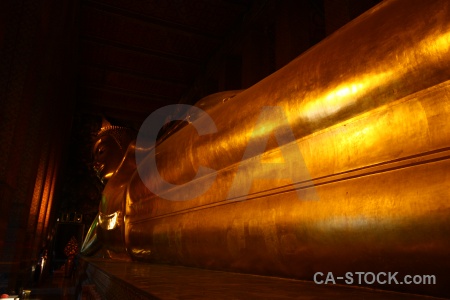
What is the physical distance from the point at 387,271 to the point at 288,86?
17.7 inches

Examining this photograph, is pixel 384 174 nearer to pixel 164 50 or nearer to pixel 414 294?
pixel 414 294

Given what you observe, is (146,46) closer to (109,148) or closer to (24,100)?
(24,100)

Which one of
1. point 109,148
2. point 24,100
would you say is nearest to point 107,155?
point 109,148

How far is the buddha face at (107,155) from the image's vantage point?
8.50 feet

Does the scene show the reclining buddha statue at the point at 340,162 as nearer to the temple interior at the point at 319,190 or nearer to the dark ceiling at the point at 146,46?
the temple interior at the point at 319,190

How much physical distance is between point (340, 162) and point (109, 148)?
7.26ft

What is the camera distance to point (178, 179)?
128cm

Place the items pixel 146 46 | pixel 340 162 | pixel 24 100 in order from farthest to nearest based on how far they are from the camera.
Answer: pixel 146 46 < pixel 24 100 < pixel 340 162

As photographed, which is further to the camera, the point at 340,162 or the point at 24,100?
the point at 24,100

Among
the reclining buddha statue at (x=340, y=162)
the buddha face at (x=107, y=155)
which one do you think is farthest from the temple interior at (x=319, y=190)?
the buddha face at (x=107, y=155)

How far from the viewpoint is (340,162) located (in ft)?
2.25

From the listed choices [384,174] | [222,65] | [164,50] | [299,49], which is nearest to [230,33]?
[222,65]

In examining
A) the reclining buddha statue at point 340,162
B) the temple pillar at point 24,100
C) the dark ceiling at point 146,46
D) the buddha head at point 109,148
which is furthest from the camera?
the dark ceiling at point 146,46

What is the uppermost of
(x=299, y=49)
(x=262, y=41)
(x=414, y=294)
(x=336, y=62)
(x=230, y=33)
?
(x=230, y=33)
